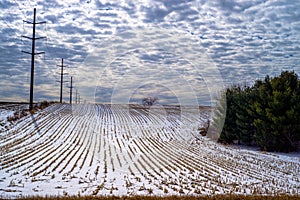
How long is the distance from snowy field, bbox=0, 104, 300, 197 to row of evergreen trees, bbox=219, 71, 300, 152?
185cm

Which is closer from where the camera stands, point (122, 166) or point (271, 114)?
point (122, 166)

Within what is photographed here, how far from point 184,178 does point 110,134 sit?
15.3 m

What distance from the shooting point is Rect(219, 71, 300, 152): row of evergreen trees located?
21078 mm

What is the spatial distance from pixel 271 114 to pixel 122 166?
1229 cm

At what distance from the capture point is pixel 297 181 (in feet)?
41.0

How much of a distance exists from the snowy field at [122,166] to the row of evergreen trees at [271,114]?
1.85 metres

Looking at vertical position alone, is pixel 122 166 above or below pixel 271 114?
below

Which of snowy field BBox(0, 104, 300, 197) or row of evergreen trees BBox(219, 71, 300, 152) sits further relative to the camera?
row of evergreen trees BBox(219, 71, 300, 152)

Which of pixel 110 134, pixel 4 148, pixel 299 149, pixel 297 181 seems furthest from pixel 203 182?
pixel 110 134

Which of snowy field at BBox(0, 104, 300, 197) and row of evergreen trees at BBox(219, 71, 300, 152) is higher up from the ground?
row of evergreen trees at BBox(219, 71, 300, 152)

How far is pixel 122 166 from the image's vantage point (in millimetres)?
15094

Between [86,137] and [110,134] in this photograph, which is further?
[110,134]

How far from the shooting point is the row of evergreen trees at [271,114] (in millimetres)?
21078

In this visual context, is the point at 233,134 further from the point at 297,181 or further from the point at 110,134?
the point at 297,181
